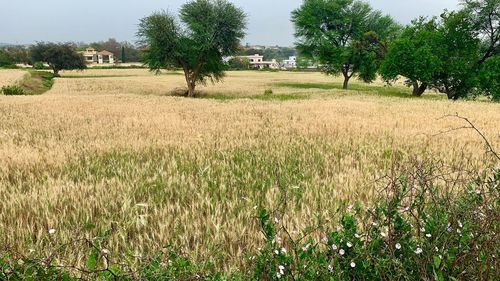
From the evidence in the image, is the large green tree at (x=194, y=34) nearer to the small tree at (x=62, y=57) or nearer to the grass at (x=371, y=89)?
the grass at (x=371, y=89)

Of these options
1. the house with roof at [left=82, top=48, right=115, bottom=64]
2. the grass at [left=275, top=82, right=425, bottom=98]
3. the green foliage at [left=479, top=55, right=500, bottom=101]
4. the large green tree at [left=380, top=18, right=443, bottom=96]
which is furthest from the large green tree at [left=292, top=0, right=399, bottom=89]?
the house with roof at [left=82, top=48, right=115, bottom=64]

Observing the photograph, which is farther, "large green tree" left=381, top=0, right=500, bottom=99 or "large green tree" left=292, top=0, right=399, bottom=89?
"large green tree" left=292, top=0, right=399, bottom=89

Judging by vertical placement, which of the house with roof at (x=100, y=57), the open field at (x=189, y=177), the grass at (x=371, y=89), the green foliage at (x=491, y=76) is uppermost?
the house with roof at (x=100, y=57)

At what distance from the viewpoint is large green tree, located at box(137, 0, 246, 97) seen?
32.8 m

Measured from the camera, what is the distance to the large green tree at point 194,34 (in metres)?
32.8

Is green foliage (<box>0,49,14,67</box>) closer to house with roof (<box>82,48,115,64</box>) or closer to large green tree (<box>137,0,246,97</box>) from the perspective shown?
house with roof (<box>82,48,115,64</box>)

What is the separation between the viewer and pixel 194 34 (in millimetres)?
33062

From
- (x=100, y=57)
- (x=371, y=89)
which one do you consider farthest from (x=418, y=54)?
(x=100, y=57)

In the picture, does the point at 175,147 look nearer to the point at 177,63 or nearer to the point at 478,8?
the point at 177,63

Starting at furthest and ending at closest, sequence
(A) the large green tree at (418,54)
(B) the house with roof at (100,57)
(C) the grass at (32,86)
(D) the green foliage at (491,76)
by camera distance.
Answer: (B) the house with roof at (100,57) < (C) the grass at (32,86) < (A) the large green tree at (418,54) < (D) the green foliage at (491,76)

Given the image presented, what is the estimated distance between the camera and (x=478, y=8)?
96.2 feet

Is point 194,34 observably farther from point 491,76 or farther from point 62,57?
point 62,57

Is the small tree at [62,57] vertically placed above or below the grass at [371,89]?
above

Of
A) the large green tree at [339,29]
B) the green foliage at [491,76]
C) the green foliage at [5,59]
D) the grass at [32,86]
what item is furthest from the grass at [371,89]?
the green foliage at [5,59]
